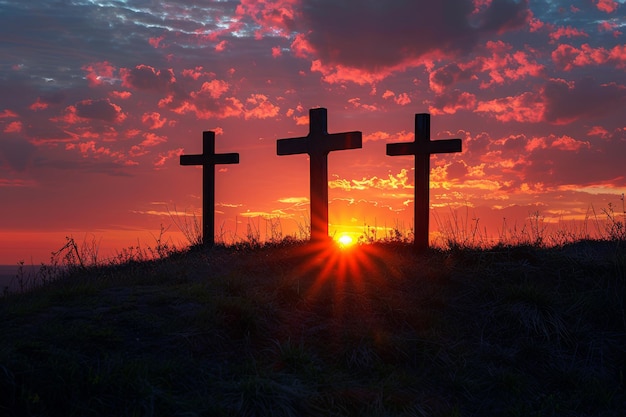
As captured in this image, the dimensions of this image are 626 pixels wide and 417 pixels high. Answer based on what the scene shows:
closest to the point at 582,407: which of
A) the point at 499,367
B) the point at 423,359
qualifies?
the point at 499,367

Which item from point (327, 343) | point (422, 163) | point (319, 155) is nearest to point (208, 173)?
point (319, 155)

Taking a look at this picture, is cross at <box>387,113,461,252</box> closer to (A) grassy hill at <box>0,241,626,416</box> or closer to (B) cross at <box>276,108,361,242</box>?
(B) cross at <box>276,108,361,242</box>

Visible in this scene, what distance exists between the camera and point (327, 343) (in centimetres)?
719

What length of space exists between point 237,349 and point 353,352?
1.29 m

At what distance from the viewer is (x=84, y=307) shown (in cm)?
746

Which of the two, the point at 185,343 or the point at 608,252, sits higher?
the point at 608,252

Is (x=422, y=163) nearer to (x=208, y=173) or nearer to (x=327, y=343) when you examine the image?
(x=208, y=173)

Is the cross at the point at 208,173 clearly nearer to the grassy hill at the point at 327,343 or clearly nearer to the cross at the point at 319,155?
the cross at the point at 319,155

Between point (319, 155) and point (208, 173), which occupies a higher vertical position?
point (319, 155)

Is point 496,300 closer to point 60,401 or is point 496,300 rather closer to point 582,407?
point 582,407

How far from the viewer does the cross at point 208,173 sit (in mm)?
16844

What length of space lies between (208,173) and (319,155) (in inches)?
175

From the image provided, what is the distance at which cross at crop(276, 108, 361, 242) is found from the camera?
44.8 feet

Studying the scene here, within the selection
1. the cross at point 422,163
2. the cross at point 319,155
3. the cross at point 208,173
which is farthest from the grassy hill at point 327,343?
the cross at point 208,173
